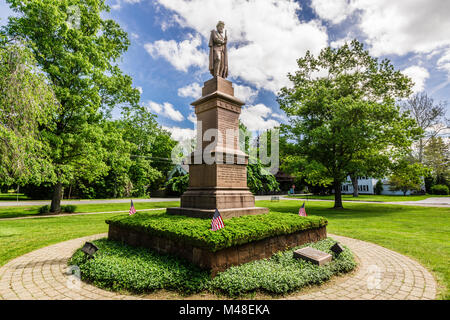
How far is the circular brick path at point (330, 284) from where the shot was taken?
4156 millimetres

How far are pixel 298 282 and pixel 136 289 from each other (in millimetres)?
2974

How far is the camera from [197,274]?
4562 millimetres

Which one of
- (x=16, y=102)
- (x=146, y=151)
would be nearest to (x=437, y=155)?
(x=146, y=151)

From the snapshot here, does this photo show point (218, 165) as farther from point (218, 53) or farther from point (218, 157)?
point (218, 53)

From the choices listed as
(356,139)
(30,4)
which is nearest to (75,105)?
(30,4)

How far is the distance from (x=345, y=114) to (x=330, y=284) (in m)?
17.2

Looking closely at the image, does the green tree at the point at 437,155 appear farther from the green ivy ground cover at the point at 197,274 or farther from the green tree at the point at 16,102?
the green tree at the point at 16,102

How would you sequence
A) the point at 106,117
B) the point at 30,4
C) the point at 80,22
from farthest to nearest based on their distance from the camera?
the point at 106,117 → the point at 80,22 → the point at 30,4

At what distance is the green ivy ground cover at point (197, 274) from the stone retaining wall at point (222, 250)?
0.46 ft

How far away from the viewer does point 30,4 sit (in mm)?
14094

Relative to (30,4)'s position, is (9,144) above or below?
below

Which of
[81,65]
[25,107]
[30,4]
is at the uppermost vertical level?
[30,4]
